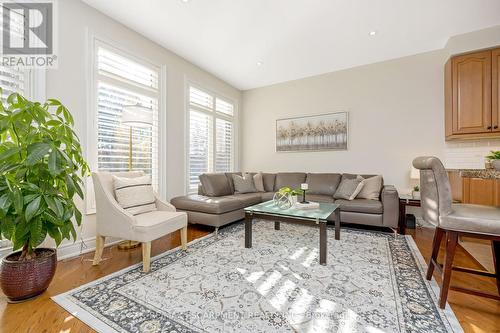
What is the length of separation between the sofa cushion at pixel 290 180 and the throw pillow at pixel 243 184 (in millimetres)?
514

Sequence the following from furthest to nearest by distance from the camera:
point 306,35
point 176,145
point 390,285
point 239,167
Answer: point 239,167 < point 176,145 < point 306,35 < point 390,285

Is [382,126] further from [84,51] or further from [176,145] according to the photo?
[84,51]

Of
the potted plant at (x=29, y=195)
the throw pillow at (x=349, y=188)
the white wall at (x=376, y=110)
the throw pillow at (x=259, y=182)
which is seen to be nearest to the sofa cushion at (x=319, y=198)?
the throw pillow at (x=349, y=188)

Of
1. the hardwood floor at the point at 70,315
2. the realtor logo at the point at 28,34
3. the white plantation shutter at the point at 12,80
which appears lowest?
the hardwood floor at the point at 70,315

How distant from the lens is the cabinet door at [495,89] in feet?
9.47

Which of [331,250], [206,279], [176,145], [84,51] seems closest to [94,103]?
[84,51]

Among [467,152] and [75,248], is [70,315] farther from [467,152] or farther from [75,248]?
[467,152]

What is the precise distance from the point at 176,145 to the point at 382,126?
368cm

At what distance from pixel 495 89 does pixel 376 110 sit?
4.82 feet

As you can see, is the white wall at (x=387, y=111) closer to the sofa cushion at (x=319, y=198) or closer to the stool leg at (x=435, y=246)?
the sofa cushion at (x=319, y=198)

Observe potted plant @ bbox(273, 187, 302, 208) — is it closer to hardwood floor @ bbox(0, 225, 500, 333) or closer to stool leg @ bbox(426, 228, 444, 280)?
stool leg @ bbox(426, 228, 444, 280)

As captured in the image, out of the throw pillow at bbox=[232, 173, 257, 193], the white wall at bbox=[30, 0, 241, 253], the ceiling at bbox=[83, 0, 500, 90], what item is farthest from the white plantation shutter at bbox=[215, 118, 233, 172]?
the ceiling at bbox=[83, 0, 500, 90]

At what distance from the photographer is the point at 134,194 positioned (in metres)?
2.46

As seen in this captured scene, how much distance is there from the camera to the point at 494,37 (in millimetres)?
2949
